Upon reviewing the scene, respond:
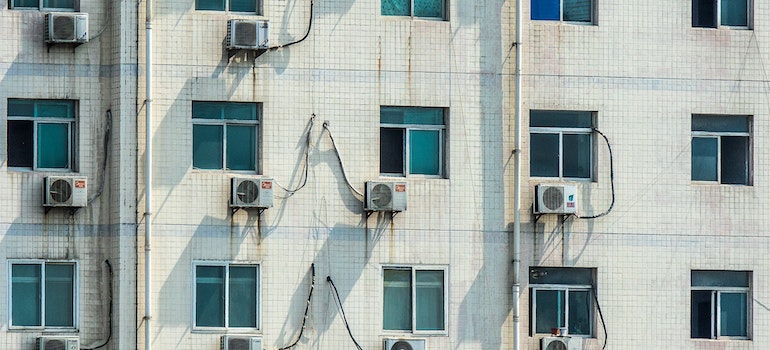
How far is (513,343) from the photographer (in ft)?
73.1

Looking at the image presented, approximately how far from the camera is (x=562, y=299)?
22.7 m

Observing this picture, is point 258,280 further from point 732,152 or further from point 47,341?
point 732,152

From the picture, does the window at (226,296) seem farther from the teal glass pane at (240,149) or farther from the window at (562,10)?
the window at (562,10)

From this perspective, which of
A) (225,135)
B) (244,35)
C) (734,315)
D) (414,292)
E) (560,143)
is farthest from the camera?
(734,315)

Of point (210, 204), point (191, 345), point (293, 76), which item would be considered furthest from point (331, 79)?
point (191, 345)

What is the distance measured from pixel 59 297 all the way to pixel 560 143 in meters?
6.89

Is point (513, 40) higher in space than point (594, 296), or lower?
higher

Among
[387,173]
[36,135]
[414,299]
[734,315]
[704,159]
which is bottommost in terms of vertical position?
[734,315]

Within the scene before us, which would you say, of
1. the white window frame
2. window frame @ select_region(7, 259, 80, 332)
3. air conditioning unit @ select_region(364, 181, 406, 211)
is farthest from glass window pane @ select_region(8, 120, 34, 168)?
the white window frame

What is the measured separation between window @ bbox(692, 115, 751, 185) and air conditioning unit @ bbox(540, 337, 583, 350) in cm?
284

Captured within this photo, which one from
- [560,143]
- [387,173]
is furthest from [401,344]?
[560,143]

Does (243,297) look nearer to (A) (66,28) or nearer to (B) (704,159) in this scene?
(A) (66,28)

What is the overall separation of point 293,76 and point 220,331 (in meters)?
3.43

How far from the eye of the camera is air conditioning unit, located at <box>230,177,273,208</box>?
21.7m
